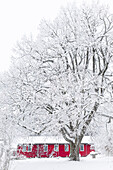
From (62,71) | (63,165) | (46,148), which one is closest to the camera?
A: (63,165)

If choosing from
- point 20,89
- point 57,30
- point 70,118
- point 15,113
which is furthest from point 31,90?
point 57,30

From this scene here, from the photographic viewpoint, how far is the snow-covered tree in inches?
551

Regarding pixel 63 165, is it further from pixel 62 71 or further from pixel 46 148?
pixel 46 148

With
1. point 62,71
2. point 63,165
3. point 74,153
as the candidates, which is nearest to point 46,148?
point 74,153

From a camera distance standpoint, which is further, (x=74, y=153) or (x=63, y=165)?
(x=74, y=153)

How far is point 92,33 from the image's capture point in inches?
600

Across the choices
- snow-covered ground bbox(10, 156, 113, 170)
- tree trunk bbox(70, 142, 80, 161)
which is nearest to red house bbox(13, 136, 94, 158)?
tree trunk bbox(70, 142, 80, 161)

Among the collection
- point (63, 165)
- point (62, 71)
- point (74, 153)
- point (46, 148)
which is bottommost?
point (46, 148)

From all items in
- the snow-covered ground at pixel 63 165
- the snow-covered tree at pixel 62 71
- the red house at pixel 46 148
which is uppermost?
the snow-covered tree at pixel 62 71

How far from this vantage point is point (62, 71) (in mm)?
15250

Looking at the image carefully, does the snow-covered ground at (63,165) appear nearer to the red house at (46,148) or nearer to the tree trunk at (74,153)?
the tree trunk at (74,153)

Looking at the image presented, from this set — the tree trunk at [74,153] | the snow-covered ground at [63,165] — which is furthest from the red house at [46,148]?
the snow-covered ground at [63,165]

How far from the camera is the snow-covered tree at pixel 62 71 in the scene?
1399 cm

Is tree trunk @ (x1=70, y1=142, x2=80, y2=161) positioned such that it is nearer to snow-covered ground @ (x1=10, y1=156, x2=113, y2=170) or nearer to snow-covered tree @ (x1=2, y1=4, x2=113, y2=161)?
snow-covered tree @ (x1=2, y1=4, x2=113, y2=161)
